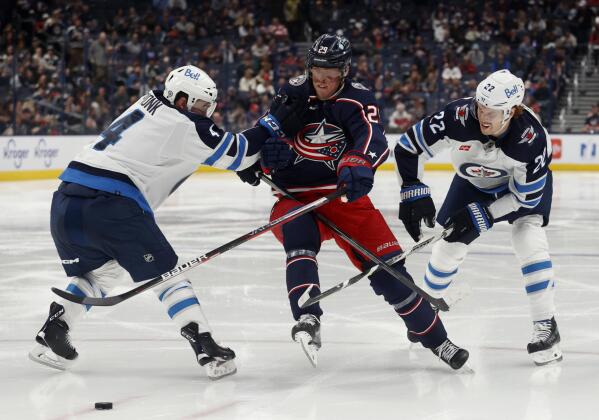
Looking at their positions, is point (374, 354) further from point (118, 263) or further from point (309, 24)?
point (309, 24)

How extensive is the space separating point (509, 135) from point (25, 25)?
14887 mm

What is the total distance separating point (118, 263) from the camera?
4105 millimetres

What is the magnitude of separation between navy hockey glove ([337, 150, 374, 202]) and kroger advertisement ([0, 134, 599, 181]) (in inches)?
360

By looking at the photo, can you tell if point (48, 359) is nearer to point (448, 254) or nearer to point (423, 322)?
point (423, 322)

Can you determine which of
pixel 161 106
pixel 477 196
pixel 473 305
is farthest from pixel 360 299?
pixel 161 106

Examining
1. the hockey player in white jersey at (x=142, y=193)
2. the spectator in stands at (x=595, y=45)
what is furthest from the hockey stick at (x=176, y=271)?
the spectator in stands at (x=595, y=45)

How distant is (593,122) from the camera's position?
15789mm

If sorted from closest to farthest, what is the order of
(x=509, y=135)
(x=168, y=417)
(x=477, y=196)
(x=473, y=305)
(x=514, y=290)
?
(x=168, y=417)
(x=509, y=135)
(x=477, y=196)
(x=473, y=305)
(x=514, y=290)

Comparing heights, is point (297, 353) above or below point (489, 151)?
below

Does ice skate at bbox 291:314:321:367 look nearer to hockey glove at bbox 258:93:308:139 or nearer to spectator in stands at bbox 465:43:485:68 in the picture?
hockey glove at bbox 258:93:308:139

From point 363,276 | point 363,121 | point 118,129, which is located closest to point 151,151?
point 118,129

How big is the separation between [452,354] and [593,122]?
487 inches

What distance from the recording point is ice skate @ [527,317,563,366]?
4.26 meters

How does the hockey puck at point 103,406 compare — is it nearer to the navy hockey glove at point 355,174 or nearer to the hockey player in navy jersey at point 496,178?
the navy hockey glove at point 355,174
